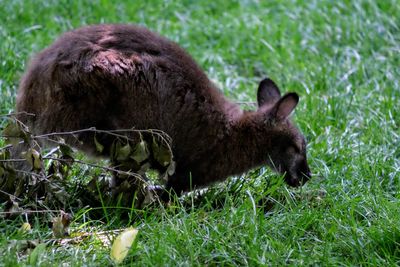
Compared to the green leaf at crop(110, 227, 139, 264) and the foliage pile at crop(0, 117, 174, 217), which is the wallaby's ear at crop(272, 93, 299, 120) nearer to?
the foliage pile at crop(0, 117, 174, 217)

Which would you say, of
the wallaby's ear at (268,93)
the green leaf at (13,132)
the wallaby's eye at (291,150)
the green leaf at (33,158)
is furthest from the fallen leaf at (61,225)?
the wallaby's ear at (268,93)

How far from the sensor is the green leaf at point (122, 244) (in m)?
4.87

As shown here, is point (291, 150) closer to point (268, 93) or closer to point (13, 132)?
point (268, 93)

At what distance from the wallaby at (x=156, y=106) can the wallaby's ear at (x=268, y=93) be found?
0.12m

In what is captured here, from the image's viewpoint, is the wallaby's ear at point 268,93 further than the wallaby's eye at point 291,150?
Yes

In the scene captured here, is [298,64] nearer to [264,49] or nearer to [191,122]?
[264,49]

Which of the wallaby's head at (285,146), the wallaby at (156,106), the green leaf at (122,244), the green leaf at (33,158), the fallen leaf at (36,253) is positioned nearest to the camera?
the fallen leaf at (36,253)

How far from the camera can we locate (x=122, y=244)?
16.2ft

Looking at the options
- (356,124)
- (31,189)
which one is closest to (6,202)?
(31,189)

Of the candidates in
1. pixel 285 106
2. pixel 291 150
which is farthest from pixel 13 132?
pixel 291 150

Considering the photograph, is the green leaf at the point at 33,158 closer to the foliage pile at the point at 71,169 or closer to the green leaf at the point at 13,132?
the foliage pile at the point at 71,169

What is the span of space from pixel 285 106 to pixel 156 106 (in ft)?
3.56

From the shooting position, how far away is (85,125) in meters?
5.86

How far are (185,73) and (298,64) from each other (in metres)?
2.99
